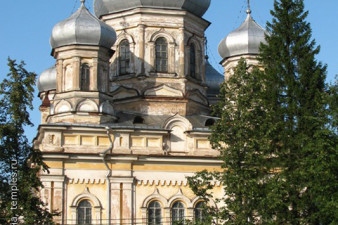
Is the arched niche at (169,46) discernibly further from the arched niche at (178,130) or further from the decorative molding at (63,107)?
the decorative molding at (63,107)

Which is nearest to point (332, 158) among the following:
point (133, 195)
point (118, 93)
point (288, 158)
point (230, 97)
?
point (288, 158)

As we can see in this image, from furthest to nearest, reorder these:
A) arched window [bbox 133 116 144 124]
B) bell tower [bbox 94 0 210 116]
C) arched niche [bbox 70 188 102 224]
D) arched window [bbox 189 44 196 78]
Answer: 1. arched window [bbox 189 44 196 78]
2. bell tower [bbox 94 0 210 116]
3. arched window [bbox 133 116 144 124]
4. arched niche [bbox 70 188 102 224]

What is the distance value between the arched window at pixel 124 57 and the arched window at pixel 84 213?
18.9 feet

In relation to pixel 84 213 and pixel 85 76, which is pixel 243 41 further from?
pixel 84 213

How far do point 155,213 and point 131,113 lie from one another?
160 inches

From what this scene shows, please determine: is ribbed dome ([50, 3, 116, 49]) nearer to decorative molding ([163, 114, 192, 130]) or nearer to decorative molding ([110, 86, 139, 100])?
decorative molding ([110, 86, 139, 100])

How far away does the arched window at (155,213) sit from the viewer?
26.0m

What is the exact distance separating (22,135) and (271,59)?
7.08 meters

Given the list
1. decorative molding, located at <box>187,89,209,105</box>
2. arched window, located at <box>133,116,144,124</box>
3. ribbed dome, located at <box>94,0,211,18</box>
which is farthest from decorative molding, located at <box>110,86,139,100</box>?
ribbed dome, located at <box>94,0,211,18</box>

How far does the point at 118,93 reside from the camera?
29.0m

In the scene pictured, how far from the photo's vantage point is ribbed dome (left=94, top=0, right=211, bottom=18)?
97.2ft

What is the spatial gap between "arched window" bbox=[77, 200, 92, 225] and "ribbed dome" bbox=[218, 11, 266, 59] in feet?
26.3

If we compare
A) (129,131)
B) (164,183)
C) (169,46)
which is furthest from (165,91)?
(164,183)

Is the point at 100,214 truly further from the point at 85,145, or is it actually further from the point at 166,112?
the point at 166,112
